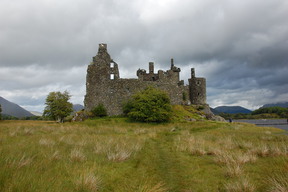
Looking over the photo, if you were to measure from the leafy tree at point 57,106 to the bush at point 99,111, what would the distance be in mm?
11856

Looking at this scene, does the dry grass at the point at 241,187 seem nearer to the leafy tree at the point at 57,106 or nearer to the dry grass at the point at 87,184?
the dry grass at the point at 87,184

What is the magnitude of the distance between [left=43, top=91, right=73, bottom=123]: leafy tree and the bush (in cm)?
1186

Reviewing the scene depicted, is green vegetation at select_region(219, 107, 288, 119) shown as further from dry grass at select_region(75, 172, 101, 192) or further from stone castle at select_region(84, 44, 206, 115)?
dry grass at select_region(75, 172, 101, 192)

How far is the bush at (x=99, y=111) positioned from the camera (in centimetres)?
3438

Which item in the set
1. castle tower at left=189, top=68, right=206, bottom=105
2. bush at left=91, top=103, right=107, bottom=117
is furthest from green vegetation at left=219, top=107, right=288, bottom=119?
bush at left=91, top=103, right=107, bottom=117

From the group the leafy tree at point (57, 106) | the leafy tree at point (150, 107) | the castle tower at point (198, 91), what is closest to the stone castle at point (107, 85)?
the leafy tree at point (150, 107)

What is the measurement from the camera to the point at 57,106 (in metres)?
42.2

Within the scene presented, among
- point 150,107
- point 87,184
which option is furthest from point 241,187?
point 150,107

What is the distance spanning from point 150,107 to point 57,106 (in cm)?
2392

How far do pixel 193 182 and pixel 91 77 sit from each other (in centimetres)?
3280

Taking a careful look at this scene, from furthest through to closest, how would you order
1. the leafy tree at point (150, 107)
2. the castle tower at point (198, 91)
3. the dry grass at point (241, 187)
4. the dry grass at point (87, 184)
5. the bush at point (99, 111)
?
the castle tower at point (198, 91) < the bush at point (99, 111) < the leafy tree at point (150, 107) < the dry grass at point (241, 187) < the dry grass at point (87, 184)

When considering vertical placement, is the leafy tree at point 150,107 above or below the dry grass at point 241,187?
above

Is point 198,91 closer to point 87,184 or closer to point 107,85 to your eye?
point 107,85

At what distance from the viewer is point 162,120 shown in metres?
32.0
